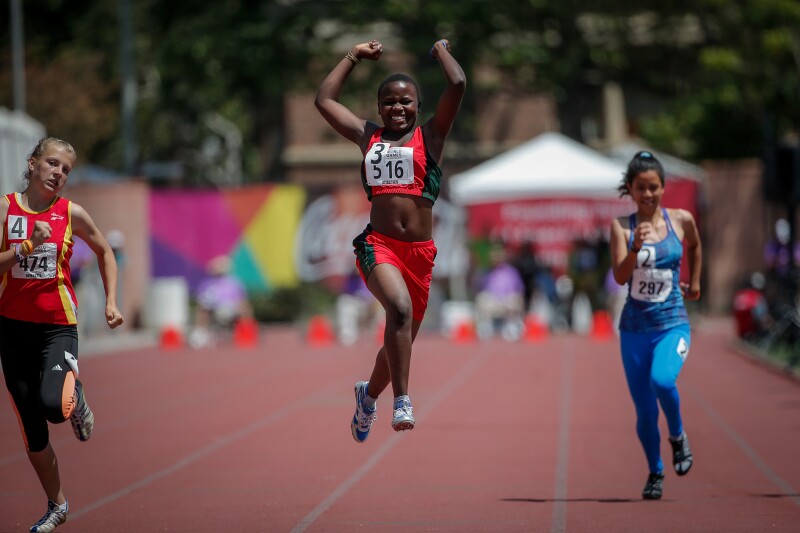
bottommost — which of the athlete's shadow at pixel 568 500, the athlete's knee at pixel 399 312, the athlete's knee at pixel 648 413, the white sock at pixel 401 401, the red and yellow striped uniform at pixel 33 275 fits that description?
the athlete's shadow at pixel 568 500

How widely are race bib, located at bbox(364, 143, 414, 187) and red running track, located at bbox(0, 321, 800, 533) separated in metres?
1.92

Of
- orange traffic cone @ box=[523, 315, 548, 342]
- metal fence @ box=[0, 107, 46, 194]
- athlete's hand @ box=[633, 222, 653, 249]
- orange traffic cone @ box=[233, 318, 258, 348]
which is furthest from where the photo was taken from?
orange traffic cone @ box=[523, 315, 548, 342]

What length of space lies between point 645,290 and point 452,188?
19.7m

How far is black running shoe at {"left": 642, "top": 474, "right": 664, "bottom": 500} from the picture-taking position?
368 inches

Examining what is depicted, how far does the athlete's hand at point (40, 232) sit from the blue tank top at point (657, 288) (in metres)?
3.51

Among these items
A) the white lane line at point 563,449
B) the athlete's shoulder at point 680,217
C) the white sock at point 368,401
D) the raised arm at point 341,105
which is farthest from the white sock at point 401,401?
the athlete's shoulder at point 680,217

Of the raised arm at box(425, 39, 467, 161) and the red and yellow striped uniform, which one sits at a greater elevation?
the raised arm at box(425, 39, 467, 161)

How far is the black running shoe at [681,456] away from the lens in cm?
929

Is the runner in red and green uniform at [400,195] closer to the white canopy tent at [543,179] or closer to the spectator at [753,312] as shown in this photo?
the spectator at [753,312]

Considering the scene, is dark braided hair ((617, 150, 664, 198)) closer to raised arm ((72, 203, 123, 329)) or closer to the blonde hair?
raised arm ((72, 203, 123, 329))

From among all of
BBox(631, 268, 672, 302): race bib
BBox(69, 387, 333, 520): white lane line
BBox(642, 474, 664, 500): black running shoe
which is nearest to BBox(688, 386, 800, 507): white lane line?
BBox(642, 474, 664, 500): black running shoe

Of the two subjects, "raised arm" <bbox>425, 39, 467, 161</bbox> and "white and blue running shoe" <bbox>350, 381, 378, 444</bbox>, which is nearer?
"raised arm" <bbox>425, 39, 467, 161</bbox>

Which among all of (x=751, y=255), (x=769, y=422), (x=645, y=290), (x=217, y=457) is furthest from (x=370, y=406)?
(x=751, y=255)

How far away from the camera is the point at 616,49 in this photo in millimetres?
39625
